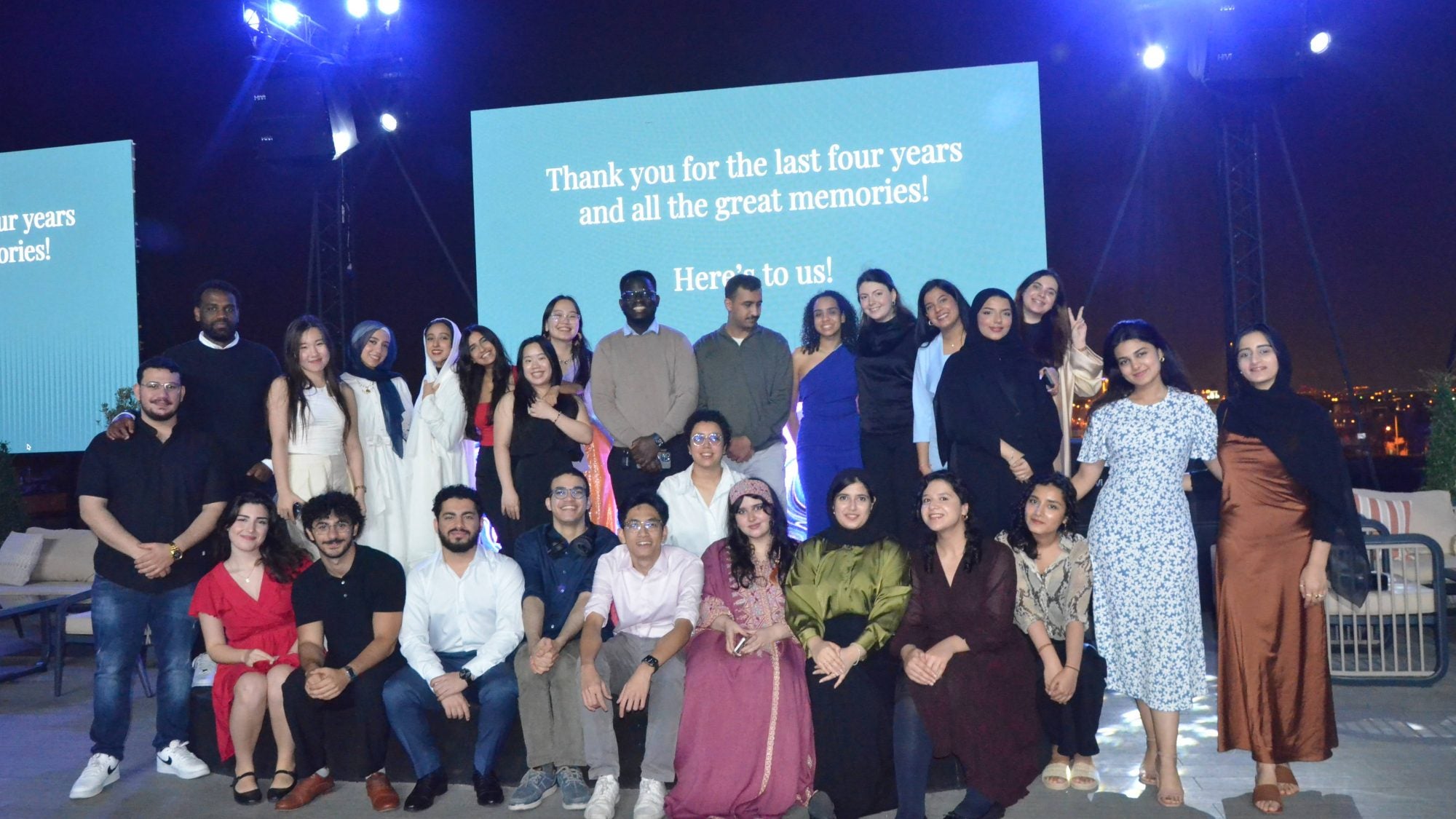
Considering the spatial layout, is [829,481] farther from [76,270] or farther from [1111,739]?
[76,270]

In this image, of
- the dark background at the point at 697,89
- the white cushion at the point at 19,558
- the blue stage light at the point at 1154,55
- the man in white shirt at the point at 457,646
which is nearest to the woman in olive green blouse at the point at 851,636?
the man in white shirt at the point at 457,646

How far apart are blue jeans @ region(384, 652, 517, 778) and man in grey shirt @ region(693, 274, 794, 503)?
4.74ft

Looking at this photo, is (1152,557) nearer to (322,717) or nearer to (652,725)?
(652,725)

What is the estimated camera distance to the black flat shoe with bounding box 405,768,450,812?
3281 millimetres

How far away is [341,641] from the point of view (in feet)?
11.7

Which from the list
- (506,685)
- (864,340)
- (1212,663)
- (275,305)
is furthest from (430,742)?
(275,305)

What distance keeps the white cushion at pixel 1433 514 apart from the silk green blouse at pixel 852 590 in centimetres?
364

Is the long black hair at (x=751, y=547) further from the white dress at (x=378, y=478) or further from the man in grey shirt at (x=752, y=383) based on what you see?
the white dress at (x=378, y=478)

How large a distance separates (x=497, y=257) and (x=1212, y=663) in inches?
178

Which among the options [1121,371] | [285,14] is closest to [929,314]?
[1121,371]

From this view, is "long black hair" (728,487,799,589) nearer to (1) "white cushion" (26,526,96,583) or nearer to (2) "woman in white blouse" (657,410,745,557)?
(2) "woman in white blouse" (657,410,745,557)

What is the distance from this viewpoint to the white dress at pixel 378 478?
173 inches

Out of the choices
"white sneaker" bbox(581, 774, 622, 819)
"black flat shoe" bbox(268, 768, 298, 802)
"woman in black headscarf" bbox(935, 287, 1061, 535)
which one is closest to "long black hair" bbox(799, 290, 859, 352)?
"woman in black headscarf" bbox(935, 287, 1061, 535)

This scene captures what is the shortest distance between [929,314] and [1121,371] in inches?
37.2
